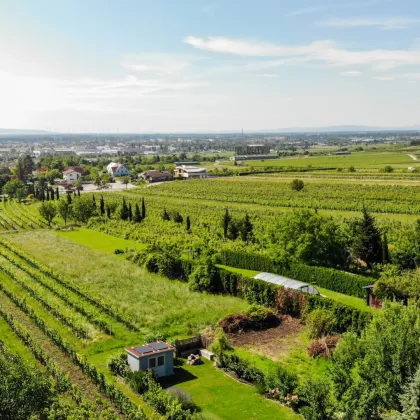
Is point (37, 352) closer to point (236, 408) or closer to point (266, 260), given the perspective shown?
point (236, 408)

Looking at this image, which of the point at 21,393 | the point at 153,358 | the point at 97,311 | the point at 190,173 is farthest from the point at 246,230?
the point at 190,173

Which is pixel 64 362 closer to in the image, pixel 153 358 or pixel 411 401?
pixel 153 358

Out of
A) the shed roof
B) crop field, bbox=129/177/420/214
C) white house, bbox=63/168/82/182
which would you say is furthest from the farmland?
white house, bbox=63/168/82/182

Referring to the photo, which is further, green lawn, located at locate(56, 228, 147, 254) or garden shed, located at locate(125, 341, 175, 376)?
green lawn, located at locate(56, 228, 147, 254)

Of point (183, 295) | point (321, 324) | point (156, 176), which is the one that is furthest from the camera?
point (156, 176)

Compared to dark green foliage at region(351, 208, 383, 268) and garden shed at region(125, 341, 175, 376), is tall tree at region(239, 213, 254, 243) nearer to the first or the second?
dark green foliage at region(351, 208, 383, 268)

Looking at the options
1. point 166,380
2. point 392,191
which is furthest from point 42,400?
point 392,191
